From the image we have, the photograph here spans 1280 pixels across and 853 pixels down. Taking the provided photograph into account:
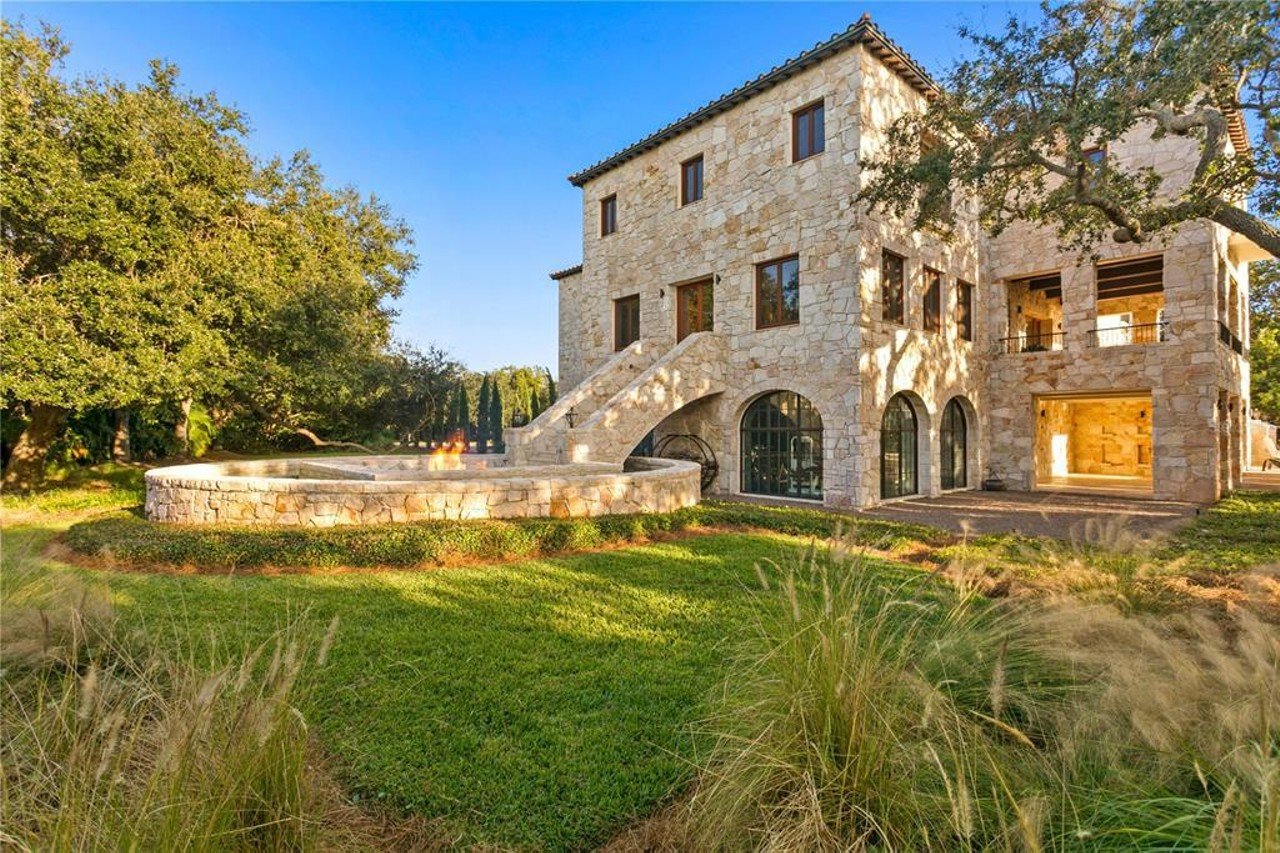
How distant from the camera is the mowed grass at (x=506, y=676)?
2551 mm

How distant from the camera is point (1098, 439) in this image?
2155cm

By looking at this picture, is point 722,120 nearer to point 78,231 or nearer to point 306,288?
point 306,288

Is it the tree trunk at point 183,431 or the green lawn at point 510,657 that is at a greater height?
the tree trunk at point 183,431

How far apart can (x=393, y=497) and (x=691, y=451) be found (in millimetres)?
8366

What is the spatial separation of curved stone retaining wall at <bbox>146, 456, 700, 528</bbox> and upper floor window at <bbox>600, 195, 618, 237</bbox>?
1027 centimetres

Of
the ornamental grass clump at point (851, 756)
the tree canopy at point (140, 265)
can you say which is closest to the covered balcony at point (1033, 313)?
the ornamental grass clump at point (851, 756)

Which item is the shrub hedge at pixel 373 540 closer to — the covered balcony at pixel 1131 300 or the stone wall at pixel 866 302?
the stone wall at pixel 866 302

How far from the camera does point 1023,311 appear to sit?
654 inches

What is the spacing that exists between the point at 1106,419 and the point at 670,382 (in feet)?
62.6

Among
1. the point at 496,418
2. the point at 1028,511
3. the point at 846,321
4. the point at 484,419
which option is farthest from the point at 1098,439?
the point at 484,419

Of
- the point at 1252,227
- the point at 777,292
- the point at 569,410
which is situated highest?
the point at 777,292

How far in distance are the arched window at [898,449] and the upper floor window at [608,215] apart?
9.46 m

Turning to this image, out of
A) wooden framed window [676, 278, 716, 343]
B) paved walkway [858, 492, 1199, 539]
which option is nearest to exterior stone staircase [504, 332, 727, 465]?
wooden framed window [676, 278, 716, 343]

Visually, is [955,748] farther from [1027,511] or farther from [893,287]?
[893,287]
